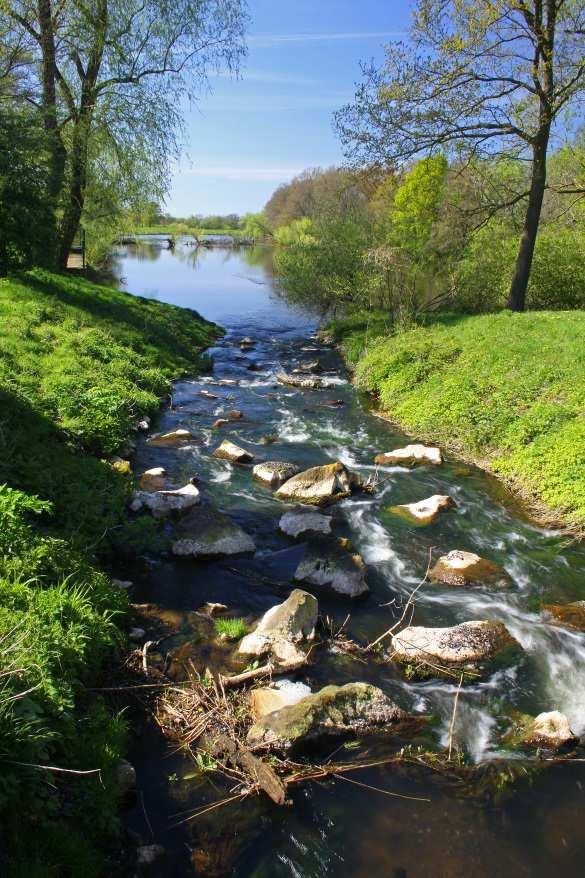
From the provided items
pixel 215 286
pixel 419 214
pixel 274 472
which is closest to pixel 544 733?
pixel 274 472

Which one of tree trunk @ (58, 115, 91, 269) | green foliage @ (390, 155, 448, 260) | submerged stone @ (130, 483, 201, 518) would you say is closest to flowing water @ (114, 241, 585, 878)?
submerged stone @ (130, 483, 201, 518)

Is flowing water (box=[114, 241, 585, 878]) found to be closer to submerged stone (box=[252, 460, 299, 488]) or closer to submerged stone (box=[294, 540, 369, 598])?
submerged stone (box=[294, 540, 369, 598])

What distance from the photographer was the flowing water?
411 centimetres

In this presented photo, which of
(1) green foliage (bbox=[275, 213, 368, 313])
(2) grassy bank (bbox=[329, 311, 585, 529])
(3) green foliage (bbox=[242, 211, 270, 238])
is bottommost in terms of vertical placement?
(2) grassy bank (bbox=[329, 311, 585, 529])

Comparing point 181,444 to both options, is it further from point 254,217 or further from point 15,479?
point 254,217

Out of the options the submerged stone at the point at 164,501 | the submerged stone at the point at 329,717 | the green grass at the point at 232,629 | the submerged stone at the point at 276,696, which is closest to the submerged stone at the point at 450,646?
the submerged stone at the point at 329,717

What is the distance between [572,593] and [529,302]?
724 inches

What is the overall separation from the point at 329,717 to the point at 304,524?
384cm

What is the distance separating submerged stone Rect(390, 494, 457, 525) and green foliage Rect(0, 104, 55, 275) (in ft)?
48.8

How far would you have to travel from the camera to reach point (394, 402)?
49.6 ft

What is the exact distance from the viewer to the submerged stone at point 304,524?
8562 millimetres

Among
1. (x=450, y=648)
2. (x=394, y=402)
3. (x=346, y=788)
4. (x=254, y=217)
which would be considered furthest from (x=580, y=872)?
(x=254, y=217)

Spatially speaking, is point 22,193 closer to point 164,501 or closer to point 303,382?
point 303,382

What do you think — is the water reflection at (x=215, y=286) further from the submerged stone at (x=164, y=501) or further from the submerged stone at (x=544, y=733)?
the submerged stone at (x=544, y=733)
